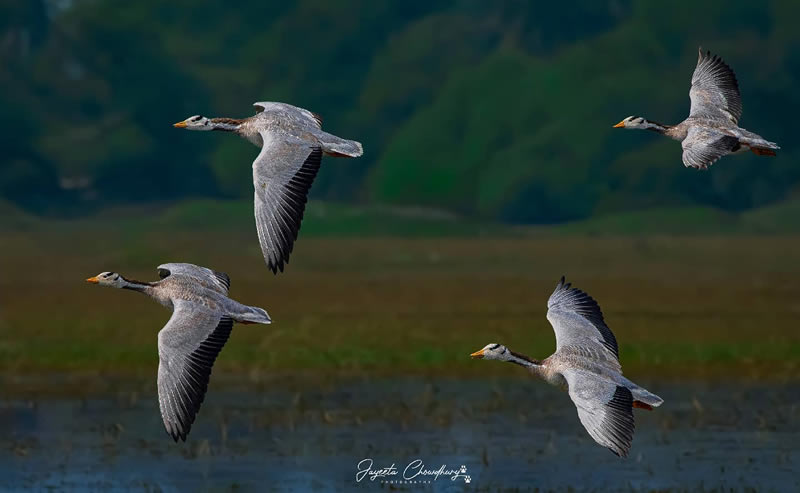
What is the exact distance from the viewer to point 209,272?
64.2 feet

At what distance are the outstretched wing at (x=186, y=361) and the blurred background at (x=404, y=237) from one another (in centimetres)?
440

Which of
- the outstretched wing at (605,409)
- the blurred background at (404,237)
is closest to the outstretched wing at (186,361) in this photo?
the outstretched wing at (605,409)

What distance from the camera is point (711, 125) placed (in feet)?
64.0

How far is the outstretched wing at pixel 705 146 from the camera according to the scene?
713 inches

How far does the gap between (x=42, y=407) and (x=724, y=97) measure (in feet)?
38.3

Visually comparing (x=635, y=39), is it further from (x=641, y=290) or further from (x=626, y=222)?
(x=641, y=290)

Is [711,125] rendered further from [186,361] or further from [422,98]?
[422,98]

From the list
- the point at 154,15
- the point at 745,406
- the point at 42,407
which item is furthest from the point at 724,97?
the point at 154,15

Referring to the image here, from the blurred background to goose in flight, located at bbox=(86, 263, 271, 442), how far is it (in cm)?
380

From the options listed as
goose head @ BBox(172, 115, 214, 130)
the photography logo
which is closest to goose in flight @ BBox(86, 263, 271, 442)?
goose head @ BBox(172, 115, 214, 130)

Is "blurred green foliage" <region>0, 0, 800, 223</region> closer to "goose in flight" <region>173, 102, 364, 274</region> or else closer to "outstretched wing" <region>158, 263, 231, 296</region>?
"goose in flight" <region>173, 102, 364, 274</region>

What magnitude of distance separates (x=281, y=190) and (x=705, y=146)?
13.7 ft

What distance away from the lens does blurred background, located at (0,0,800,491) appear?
976 inches

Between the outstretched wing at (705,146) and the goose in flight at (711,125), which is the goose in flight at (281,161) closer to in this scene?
the goose in flight at (711,125)
